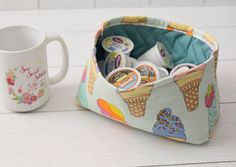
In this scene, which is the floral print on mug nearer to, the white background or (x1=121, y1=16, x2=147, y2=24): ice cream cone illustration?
(x1=121, y1=16, x2=147, y2=24): ice cream cone illustration

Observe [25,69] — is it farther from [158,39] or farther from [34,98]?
[158,39]

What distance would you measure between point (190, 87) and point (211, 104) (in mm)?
58

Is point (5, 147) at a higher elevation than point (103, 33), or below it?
below

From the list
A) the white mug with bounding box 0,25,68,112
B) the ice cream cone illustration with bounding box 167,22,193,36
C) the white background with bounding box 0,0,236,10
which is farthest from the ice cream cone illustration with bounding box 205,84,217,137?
the white background with bounding box 0,0,236,10

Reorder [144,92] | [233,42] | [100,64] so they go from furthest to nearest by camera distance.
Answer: [233,42]
[100,64]
[144,92]

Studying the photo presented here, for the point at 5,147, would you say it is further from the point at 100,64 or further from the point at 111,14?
the point at 111,14

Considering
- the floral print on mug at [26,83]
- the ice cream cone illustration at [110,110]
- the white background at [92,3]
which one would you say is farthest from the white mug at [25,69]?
the white background at [92,3]

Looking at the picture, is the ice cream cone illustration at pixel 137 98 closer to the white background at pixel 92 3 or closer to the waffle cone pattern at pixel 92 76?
the waffle cone pattern at pixel 92 76

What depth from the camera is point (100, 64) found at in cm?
77

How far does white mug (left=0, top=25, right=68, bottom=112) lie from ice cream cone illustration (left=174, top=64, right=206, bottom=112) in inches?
8.4

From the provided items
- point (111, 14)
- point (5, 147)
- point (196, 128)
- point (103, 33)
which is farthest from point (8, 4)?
point (196, 128)

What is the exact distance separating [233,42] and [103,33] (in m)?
0.31

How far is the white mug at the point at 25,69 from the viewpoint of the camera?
681 millimetres

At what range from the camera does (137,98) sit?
654mm
